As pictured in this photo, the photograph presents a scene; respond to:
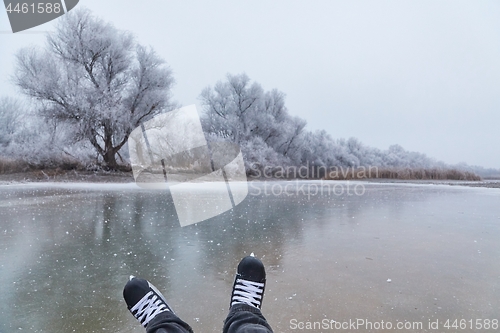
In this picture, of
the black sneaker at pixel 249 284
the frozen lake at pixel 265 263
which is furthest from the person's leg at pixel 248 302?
the frozen lake at pixel 265 263

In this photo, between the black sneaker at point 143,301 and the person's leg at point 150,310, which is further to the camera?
the black sneaker at point 143,301

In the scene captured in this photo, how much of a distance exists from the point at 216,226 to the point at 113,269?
2.06m

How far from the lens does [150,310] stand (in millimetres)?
1714

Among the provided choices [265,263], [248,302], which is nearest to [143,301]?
[248,302]

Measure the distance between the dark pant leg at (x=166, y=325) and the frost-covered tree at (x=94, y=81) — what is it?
14751 millimetres

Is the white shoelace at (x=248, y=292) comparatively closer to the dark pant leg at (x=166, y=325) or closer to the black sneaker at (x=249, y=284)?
the black sneaker at (x=249, y=284)

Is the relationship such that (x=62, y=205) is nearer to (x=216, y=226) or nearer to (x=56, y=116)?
(x=216, y=226)

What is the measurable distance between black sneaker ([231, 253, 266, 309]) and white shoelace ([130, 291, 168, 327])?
0.43m

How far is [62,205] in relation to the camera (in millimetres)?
6285

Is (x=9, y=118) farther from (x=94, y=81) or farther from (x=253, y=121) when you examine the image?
(x=253, y=121)

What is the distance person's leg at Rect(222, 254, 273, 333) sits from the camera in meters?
1.52

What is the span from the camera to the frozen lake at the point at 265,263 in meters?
1.85

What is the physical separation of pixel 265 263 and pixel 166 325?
1.36 m
